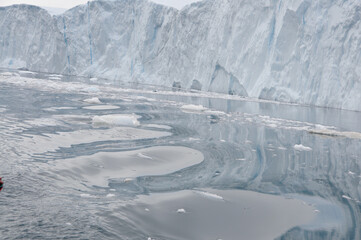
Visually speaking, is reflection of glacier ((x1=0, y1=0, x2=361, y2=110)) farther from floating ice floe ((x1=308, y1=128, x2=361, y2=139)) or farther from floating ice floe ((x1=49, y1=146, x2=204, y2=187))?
floating ice floe ((x1=49, y1=146, x2=204, y2=187))

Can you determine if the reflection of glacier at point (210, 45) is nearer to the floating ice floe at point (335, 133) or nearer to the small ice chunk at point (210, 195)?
the floating ice floe at point (335, 133)

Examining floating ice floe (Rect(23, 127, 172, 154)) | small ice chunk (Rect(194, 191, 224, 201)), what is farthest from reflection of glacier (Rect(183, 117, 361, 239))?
floating ice floe (Rect(23, 127, 172, 154))

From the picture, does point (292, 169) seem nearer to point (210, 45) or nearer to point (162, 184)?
point (162, 184)

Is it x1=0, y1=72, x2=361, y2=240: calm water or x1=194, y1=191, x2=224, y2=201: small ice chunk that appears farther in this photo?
x1=194, y1=191, x2=224, y2=201: small ice chunk

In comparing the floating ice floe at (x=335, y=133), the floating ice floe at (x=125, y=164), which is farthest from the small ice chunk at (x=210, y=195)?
the floating ice floe at (x=335, y=133)

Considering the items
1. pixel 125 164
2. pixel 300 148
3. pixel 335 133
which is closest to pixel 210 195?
pixel 125 164

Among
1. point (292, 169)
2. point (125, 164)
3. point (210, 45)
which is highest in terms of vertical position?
point (210, 45)
